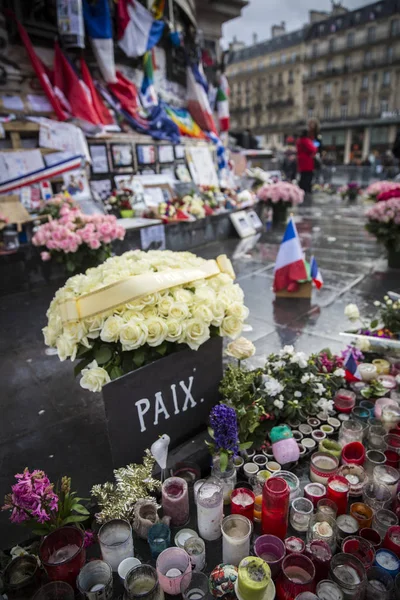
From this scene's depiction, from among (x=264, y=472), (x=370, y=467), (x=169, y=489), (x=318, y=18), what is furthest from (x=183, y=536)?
(x=318, y=18)

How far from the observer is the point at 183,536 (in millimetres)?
1703

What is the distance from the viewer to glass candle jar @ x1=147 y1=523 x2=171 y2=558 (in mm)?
1625

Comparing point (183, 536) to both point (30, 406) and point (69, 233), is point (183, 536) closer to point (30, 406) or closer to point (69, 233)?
point (30, 406)

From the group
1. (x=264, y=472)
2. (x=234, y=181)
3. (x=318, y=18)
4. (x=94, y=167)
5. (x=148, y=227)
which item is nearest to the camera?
(x=264, y=472)

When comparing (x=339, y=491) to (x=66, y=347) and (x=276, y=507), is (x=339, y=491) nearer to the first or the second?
(x=276, y=507)

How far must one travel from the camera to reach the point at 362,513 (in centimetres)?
178

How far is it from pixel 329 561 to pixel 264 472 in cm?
52

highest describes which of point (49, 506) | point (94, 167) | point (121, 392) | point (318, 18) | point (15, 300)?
point (318, 18)

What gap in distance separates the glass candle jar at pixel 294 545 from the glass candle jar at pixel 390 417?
950mm

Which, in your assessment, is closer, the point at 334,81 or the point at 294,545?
the point at 294,545

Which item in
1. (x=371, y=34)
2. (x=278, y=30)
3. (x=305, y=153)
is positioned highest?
(x=278, y=30)

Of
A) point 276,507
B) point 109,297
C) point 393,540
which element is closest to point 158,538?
point 276,507

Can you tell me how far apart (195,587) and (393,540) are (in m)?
0.82

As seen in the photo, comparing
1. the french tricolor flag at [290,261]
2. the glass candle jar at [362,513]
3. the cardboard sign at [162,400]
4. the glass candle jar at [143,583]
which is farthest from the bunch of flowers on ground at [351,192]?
the glass candle jar at [143,583]
